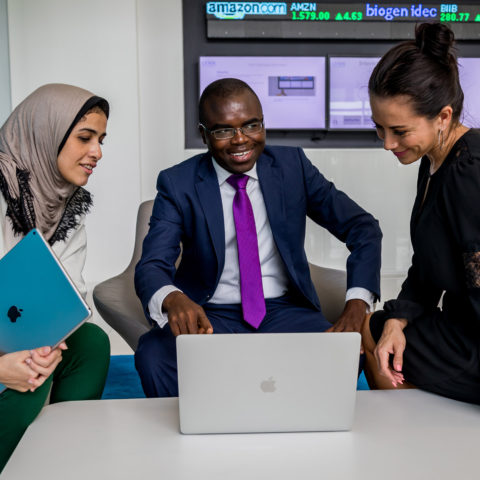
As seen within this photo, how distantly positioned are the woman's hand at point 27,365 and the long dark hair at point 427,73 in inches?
41.8

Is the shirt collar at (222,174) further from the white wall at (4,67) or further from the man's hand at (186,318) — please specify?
the white wall at (4,67)

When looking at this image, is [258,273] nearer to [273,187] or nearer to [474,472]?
[273,187]

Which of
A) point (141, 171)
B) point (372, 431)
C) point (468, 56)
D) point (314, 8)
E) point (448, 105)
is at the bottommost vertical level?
point (372, 431)

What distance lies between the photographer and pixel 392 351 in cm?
150

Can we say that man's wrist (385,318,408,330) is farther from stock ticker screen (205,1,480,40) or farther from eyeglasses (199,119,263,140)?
stock ticker screen (205,1,480,40)

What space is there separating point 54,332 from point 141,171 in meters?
2.86

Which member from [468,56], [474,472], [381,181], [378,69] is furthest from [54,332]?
[468,56]

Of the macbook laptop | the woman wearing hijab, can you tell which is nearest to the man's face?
the woman wearing hijab

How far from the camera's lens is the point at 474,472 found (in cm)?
97

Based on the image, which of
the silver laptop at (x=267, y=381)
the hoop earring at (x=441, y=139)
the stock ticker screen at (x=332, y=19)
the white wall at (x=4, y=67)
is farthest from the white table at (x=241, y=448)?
the stock ticker screen at (x=332, y=19)

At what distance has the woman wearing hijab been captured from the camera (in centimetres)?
176

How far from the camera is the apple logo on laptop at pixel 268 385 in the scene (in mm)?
1092

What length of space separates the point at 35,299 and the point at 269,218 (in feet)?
3.30

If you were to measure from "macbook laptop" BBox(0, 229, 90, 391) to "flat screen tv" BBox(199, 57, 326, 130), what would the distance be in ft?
9.85
